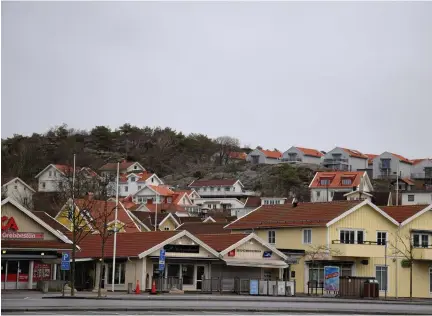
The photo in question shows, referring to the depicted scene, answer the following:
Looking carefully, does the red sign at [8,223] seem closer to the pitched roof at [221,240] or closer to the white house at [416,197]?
the pitched roof at [221,240]

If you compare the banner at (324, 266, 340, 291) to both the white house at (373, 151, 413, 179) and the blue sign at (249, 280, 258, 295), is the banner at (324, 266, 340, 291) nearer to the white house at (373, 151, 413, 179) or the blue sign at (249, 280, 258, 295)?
the blue sign at (249, 280, 258, 295)

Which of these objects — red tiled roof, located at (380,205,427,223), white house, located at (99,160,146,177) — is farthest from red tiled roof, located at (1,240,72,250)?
white house, located at (99,160,146,177)

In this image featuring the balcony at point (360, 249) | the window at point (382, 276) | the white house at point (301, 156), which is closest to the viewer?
the balcony at point (360, 249)

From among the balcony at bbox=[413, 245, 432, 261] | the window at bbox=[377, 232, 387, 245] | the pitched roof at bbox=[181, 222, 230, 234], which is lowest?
the balcony at bbox=[413, 245, 432, 261]

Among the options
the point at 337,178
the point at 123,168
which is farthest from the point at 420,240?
the point at 123,168

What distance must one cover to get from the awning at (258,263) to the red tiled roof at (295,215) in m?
4.44

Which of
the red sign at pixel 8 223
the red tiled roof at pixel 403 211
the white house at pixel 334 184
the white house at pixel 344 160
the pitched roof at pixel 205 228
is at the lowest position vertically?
the red sign at pixel 8 223

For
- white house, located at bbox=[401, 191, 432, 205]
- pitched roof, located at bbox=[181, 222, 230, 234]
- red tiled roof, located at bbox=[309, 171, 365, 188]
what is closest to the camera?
pitched roof, located at bbox=[181, 222, 230, 234]

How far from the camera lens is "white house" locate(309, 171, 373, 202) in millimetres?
144400

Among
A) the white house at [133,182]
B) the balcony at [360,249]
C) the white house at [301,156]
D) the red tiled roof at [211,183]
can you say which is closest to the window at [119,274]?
the balcony at [360,249]

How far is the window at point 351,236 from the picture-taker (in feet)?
197

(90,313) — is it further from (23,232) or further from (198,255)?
(198,255)

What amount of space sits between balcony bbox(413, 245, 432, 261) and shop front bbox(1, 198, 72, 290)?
83.6 feet

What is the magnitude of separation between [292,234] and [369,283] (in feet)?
35.0
